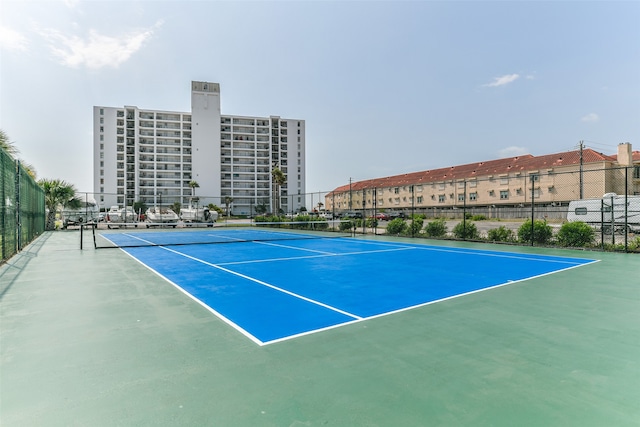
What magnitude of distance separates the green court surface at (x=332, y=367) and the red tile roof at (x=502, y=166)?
34.8 m

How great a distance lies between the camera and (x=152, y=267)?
916cm

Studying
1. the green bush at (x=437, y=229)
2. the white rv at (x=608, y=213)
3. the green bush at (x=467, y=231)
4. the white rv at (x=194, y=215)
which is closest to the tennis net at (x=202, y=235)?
the white rv at (x=194, y=215)

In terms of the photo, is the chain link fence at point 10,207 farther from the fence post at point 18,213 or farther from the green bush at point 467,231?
the green bush at point 467,231

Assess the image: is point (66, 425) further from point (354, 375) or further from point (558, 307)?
point (558, 307)

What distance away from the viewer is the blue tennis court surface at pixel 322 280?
15.6 feet

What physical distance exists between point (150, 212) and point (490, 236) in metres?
26.9

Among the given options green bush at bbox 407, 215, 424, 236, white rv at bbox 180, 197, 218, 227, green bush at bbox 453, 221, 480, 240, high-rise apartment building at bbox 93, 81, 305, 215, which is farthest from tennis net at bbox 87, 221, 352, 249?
high-rise apartment building at bbox 93, 81, 305, 215

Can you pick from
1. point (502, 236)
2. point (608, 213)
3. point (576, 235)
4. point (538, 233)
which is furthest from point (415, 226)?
point (608, 213)

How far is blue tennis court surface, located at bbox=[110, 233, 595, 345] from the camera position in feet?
15.6

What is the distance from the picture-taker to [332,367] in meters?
3.19

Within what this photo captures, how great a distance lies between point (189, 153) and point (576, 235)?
84680 millimetres

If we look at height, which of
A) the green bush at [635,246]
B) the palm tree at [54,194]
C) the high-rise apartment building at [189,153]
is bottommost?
the green bush at [635,246]

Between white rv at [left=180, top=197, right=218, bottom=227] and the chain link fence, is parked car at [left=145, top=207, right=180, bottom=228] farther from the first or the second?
the chain link fence

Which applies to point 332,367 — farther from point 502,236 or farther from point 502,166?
point 502,166
